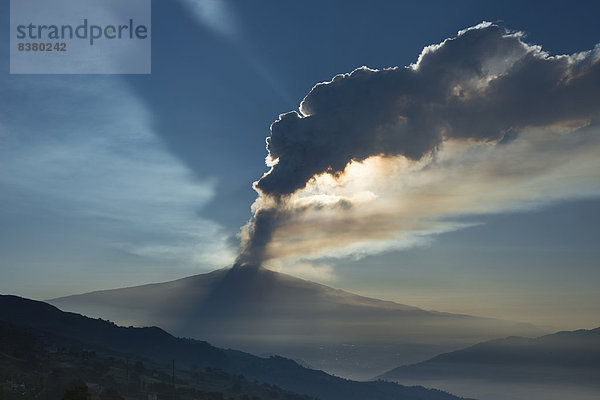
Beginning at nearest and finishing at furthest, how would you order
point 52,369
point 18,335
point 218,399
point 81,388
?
1. point 81,388
2. point 52,369
3. point 218,399
4. point 18,335

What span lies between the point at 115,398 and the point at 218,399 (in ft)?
147

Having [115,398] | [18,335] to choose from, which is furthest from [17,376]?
[18,335]

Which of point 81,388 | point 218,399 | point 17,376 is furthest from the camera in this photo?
point 218,399

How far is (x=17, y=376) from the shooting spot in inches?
5354

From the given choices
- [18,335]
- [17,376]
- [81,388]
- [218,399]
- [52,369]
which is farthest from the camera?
[18,335]

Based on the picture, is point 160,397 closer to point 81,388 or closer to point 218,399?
point 218,399

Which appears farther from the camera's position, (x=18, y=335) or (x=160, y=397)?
(x=18, y=335)

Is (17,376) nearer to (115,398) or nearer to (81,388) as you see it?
(115,398)

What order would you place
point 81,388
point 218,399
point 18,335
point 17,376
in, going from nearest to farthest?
point 81,388
point 17,376
point 218,399
point 18,335

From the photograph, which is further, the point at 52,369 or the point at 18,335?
the point at 18,335

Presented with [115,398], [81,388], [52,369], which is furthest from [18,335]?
[81,388]

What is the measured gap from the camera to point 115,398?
138875 millimetres

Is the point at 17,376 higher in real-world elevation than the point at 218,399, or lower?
higher

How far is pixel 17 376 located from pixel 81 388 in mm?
70604
